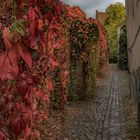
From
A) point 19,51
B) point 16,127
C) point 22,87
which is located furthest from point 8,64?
point 16,127

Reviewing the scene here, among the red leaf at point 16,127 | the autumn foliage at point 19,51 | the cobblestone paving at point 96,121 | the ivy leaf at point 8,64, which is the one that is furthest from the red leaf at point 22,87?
the cobblestone paving at point 96,121

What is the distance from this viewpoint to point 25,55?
221 cm

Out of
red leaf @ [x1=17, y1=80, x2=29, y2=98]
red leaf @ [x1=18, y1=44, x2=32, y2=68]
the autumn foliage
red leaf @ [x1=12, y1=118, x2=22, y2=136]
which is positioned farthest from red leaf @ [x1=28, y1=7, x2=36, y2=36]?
red leaf @ [x1=12, y1=118, x2=22, y2=136]

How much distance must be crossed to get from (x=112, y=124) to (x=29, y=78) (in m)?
7.16

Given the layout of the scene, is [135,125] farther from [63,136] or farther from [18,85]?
[18,85]

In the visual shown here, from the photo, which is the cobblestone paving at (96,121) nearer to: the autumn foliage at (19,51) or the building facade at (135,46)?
the building facade at (135,46)

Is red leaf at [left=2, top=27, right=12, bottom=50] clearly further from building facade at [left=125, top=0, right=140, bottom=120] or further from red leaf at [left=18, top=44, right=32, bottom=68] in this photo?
building facade at [left=125, top=0, right=140, bottom=120]

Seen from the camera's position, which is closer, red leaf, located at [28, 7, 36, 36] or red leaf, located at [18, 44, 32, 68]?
red leaf, located at [18, 44, 32, 68]

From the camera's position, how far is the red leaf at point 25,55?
2.20 metres

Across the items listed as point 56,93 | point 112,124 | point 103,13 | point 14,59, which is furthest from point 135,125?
point 103,13

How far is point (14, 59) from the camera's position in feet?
7.24

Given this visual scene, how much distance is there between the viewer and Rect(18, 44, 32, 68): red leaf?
220cm

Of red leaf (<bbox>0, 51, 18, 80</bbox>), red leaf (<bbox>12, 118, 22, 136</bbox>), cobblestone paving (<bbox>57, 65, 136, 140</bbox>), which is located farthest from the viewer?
cobblestone paving (<bbox>57, 65, 136, 140</bbox>)

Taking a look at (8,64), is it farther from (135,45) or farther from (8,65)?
(135,45)
